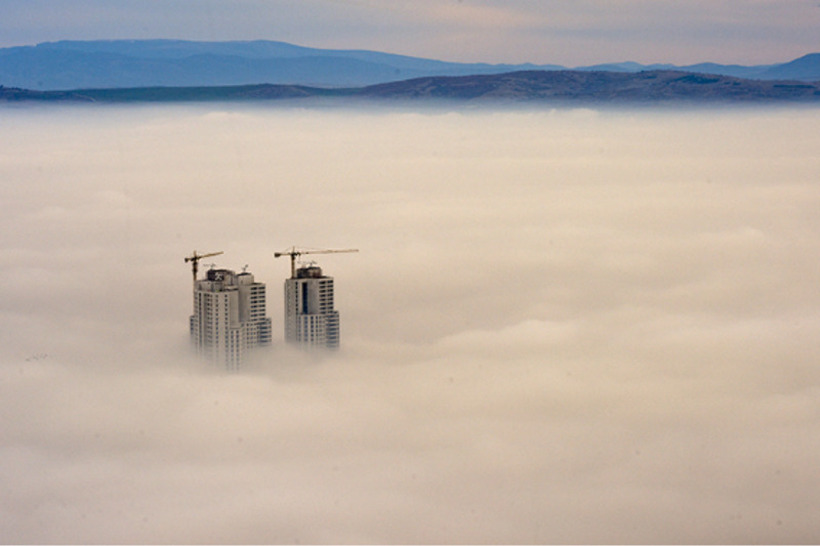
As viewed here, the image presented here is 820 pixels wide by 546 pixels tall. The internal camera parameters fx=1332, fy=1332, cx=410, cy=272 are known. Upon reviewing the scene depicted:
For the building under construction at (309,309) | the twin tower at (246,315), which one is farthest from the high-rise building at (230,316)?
the building under construction at (309,309)

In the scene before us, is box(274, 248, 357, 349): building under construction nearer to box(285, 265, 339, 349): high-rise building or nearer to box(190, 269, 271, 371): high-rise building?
box(285, 265, 339, 349): high-rise building

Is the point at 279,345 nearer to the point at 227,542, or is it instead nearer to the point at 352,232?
the point at 227,542

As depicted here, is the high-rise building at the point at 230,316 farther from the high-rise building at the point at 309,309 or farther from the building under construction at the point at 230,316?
the high-rise building at the point at 309,309

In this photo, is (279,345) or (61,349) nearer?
(279,345)

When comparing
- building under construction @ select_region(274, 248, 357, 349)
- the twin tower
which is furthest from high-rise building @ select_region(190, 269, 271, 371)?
building under construction @ select_region(274, 248, 357, 349)

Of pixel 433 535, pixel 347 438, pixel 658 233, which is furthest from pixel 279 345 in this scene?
pixel 658 233

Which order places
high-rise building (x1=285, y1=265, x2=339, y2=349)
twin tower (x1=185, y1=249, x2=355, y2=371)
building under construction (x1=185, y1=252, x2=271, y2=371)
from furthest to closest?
high-rise building (x1=285, y1=265, x2=339, y2=349), twin tower (x1=185, y1=249, x2=355, y2=371), building under construction (x1=185, y1=252, x2=271, y2=371)

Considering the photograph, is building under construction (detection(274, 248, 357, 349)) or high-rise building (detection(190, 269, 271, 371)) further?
building under construction (detection(274, 248, 357, 349))
